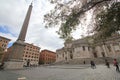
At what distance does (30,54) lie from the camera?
58.9m

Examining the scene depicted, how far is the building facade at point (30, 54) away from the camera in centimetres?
5483


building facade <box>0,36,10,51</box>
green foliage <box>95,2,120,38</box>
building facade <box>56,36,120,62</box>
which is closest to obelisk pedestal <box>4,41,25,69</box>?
green foliage <box>95,2,120,38</box>

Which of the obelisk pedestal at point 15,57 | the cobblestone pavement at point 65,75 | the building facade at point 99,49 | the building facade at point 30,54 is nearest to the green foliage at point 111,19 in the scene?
the cobblestone pavement at point 65,75

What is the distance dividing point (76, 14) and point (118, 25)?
339 cm

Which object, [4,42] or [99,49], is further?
[4,42]

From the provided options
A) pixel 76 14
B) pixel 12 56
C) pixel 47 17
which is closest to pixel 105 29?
pixel 76 14

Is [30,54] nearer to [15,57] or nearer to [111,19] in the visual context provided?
[15,57]

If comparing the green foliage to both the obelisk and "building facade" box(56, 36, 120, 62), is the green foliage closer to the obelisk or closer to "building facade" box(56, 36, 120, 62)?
the obelisk

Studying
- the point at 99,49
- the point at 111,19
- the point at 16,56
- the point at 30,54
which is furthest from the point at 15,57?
the point at 30,54

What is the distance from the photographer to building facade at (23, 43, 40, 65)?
180ft

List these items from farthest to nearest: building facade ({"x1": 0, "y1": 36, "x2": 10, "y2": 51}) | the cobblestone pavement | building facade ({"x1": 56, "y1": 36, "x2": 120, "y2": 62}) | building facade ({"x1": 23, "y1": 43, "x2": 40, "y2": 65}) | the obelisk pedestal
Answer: building facade ({"x1": 23, "y1": 43, "x2": 40, "y2": 65}) < building facade ({"x1": 0, "y1": 36, "x2": 10, "y2": 51}) < building facade ({"x1": 56, "y1": 36, "x2": 120, "y2": 62}) < the obelisk pedestal < the cobblestone pavement

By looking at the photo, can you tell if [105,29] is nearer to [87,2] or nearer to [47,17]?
[87,2]

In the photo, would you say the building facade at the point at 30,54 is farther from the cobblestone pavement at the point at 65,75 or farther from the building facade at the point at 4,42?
the cobblestone pavement at the point at 65,75

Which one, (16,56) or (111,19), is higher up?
(111,19)
